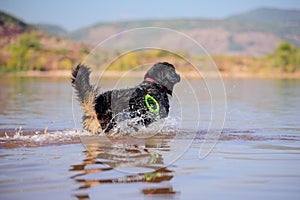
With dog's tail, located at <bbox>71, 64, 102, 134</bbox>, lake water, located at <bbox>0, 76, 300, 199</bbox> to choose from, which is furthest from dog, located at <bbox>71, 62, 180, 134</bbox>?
lake water, located at <bbox>0, 76, 300, 199</bbox>

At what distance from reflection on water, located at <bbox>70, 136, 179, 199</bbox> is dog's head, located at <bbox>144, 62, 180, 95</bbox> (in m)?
1.12

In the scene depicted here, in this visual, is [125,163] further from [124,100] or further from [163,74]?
[163,74]

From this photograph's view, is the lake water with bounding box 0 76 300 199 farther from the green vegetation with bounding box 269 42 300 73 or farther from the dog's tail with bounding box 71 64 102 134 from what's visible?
the green vegetation with bounding box 269 42 300 73

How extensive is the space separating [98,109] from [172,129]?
6.40 feet

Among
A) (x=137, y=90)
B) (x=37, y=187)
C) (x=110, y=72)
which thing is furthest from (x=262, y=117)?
(x=110, y=72)

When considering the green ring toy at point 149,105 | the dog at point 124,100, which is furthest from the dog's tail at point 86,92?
the green ring toy at point 149,105

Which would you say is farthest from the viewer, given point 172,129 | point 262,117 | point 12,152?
point 262,117

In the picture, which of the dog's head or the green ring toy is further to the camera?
the dog's head

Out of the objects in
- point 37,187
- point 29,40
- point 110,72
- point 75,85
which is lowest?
point 37,187

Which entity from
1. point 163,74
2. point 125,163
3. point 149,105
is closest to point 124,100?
point 149,105

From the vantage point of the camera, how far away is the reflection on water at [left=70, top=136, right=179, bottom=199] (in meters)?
4.95

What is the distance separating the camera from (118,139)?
795 centimetres

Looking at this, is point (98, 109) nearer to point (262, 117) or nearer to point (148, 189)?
point (148, 189)

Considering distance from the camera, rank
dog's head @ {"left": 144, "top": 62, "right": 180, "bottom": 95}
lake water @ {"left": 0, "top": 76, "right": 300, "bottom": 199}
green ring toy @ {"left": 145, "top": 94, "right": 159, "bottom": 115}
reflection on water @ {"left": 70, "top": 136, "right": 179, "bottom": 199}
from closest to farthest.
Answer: lake water @ {"left": 0, "top": 76, "right": 300, "bottom": 199} < reflection on water @ {"left": 70, "top": 136, "right": 179, "bottom": 199} < green ring toy @ {"left": 145, "top": 94, "right": 159, "bottom": 115} < dog's head @ {"left": 144, "top": 62, "right": 180, "bottom": 95}
